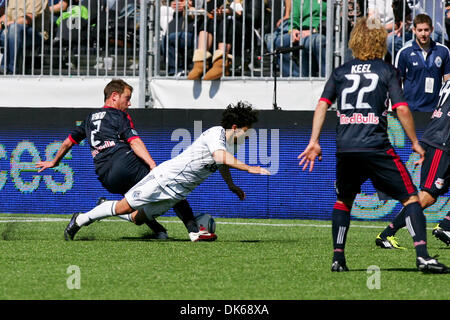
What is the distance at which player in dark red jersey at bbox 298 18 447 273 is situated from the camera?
295 inches

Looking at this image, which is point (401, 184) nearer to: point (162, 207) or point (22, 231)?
point (162, 207)

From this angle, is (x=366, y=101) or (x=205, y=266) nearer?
(x=366, y=101)

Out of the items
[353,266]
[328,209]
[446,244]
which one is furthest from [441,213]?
[353,266]

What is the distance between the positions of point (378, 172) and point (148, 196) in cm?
312

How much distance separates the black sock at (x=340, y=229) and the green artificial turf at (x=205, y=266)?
19 centimetres

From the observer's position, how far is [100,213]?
33.3 feet

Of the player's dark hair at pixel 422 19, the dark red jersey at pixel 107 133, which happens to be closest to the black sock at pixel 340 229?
the dark red jersey at pixel 107 133

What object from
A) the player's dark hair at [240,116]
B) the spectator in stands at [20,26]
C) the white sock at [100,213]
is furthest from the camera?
the spectator in stands at [20,26]

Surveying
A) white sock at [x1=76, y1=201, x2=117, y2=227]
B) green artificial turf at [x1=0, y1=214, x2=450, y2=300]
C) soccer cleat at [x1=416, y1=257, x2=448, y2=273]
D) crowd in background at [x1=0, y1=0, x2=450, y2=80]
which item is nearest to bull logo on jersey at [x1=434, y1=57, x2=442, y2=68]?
crowd in background at [x1=0, y1=0, x2=450, y2=80]

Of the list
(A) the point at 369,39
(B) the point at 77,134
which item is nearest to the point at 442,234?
(A) the point at 369,39

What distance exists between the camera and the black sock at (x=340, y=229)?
7.77 m

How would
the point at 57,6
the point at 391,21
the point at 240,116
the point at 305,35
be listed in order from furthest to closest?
the point at 57,6, the point at 305,35, the point at 391,21, the point at 240,116

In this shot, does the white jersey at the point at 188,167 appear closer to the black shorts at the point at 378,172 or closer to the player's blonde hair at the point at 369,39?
the black shorts at the point at 378,172

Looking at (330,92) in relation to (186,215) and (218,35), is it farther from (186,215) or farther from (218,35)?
(218,35)
